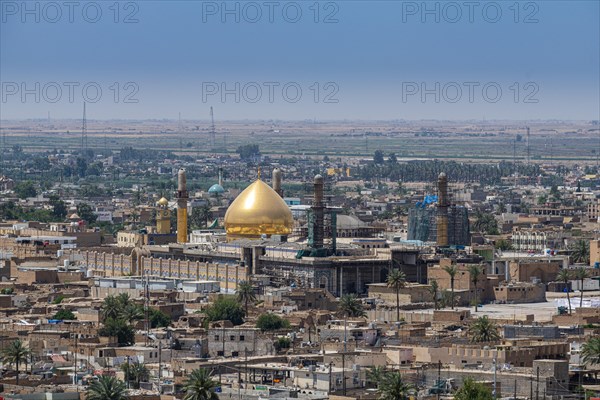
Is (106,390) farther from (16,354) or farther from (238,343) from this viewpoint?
(238,343)

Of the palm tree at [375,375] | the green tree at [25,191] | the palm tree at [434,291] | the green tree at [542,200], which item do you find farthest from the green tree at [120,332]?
the green tree at [25,191]

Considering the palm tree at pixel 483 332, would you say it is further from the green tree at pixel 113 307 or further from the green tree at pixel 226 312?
the green tree at pixel 113 307

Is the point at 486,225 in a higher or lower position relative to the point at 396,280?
higher

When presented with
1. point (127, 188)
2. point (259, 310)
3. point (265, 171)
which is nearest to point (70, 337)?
point (259, 310)

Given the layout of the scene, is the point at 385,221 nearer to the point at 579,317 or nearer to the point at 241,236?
the point at 241,236

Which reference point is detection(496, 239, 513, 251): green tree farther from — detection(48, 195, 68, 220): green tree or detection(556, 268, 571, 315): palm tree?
detection(48, 195, 68, 220): green tree

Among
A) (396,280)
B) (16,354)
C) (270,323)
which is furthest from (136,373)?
(396,280)
